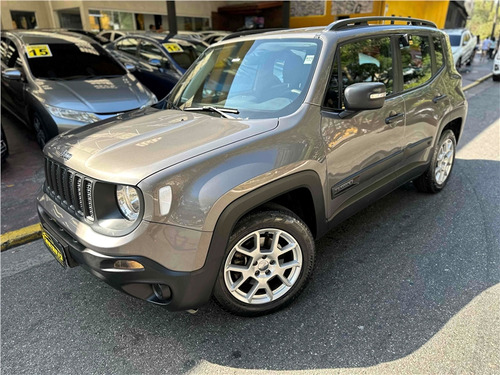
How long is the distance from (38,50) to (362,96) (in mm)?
5568

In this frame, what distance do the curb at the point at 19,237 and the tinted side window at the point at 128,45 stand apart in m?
6.37

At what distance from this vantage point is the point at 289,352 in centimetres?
221

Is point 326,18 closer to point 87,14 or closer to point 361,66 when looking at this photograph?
point 87,14

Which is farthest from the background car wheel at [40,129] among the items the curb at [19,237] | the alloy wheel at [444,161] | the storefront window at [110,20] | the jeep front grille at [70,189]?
the storefront window at [110,20]

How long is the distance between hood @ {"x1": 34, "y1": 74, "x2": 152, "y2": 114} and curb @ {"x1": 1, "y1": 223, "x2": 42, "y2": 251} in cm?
190

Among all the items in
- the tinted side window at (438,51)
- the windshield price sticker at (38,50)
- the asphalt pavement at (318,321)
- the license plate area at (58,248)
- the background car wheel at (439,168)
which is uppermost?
the tinted side window at (438,51)

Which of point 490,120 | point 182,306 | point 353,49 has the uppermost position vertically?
point 353,49

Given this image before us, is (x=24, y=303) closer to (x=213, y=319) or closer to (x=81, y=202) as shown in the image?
(x=81, y=202)

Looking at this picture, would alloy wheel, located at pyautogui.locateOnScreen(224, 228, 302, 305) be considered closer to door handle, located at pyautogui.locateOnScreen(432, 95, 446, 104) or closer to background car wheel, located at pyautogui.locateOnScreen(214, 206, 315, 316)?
background car wheel, located at pyautogui.locateOnScreen(214, 206, 315, 316)

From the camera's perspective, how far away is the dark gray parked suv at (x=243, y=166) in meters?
1.97

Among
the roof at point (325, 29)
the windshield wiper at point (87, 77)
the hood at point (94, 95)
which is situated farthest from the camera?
the windshield wiper at point (87, 77)

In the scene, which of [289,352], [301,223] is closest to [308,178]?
[301,223]

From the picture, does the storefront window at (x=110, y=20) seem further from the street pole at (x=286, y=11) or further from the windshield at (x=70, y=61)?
the windshield at (x=70, y=61)

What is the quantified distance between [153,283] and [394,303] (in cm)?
166
